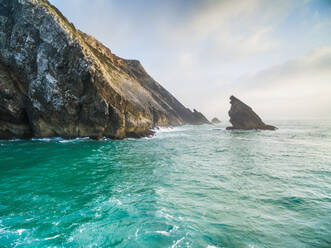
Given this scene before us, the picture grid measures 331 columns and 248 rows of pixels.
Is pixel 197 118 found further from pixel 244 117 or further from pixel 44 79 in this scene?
pixel 44 79

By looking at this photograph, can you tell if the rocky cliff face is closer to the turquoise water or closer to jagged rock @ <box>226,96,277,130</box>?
the turquoise water

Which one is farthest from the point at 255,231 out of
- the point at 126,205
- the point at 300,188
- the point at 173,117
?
the point at 173,117

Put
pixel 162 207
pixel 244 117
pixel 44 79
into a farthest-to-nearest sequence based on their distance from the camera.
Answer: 1. pixel 244 117
2. pixel 44 79
3. pixel 162 207

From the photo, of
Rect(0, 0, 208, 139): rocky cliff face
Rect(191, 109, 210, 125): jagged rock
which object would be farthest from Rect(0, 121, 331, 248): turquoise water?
Rect(191, 109, 210, 125): jagged rock

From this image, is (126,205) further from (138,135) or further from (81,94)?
(138,135)

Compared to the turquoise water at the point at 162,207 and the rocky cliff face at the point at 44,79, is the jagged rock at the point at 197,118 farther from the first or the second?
the turquoise water at the point at 162,207

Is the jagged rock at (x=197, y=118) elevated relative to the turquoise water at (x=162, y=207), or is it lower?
elevated

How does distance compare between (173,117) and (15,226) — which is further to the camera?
(173,117)

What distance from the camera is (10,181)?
353 inches

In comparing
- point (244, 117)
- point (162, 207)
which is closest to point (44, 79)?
point (162, 207)

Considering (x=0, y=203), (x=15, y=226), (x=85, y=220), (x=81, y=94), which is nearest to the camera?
(x=15, y=226)

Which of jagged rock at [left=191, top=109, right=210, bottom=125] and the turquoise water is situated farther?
jagged rock at [left=191, top=109, right=210, bottom=125]

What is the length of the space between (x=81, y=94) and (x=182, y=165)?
74.6 feet

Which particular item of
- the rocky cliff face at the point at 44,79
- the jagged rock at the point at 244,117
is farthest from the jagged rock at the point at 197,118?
the rocky cliff face at the point at 44,79
